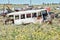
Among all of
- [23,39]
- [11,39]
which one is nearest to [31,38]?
[23,39]

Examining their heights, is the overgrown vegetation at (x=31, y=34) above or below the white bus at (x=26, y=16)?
above

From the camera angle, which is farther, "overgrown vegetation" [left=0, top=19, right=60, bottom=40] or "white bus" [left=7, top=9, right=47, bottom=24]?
"white bus" [left=7, top=9, right=47, bottom=24]

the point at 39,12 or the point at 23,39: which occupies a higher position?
the point at 23,39

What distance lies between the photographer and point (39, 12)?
1489 centimetres

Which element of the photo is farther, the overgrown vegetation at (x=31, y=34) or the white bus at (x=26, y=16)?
the white bus at (x=26, y=16)

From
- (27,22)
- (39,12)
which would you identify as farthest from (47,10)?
(27,22)

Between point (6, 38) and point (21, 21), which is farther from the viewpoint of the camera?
point (21, 21)

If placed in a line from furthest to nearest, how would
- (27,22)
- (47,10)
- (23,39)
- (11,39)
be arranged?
(47,10) < (27,22) < (11,39) < (23,39)

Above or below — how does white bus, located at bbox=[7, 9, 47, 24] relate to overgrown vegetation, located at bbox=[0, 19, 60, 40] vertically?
below

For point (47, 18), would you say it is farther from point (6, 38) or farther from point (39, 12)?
point (6, 38)

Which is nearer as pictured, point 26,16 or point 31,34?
point 31,34

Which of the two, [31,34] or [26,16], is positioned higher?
[31,34]

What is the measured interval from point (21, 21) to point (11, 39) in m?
6.77

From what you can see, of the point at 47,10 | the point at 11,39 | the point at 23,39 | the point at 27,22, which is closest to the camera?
the point at 23,39
